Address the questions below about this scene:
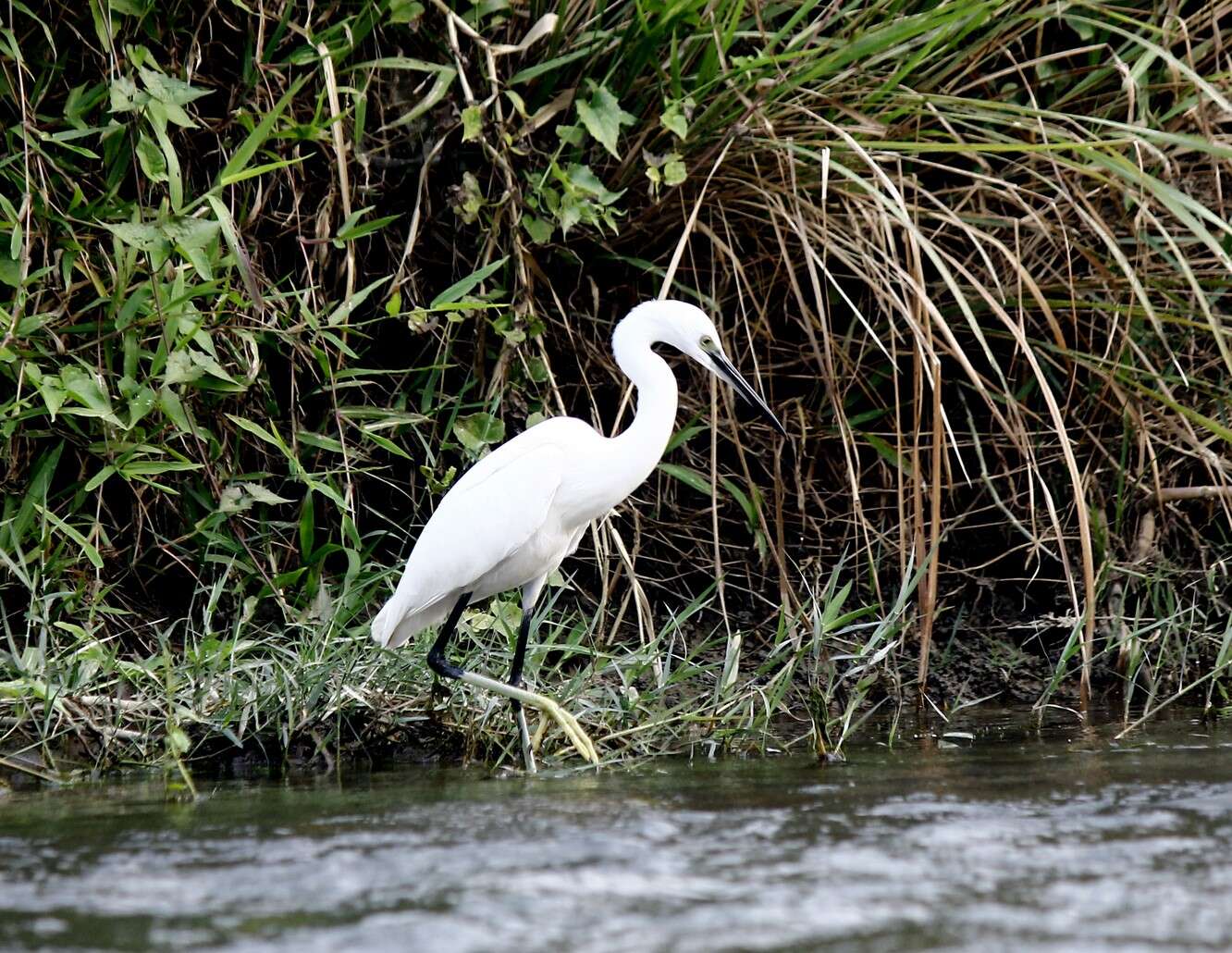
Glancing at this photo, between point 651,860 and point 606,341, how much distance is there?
2.35 m

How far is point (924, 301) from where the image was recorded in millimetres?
3439

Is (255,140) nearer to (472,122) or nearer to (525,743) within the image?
(472,122)

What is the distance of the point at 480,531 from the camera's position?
3.54 meters

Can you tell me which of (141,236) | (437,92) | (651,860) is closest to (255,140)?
(141,236)

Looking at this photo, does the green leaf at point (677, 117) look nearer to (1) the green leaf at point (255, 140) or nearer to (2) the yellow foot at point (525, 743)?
(1) the green leaf at point (255, 140)

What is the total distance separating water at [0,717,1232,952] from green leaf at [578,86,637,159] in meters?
1.70

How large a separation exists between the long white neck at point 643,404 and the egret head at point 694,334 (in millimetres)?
28

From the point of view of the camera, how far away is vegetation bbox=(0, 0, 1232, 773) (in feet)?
12.0

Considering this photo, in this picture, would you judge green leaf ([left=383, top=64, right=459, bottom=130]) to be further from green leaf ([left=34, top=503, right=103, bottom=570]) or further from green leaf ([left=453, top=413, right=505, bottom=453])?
green leaf ([left=34, top=503, right=103, bottom=570])

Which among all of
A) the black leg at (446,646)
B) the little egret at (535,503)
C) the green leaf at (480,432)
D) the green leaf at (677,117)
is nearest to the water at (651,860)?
the black leg at (446,646)

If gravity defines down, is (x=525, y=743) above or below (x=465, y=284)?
below

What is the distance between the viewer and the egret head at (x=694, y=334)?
12.0 feet

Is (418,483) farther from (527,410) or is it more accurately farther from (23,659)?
(23,659)

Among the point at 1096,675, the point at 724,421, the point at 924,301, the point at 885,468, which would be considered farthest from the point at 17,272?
the point at 1096,675
